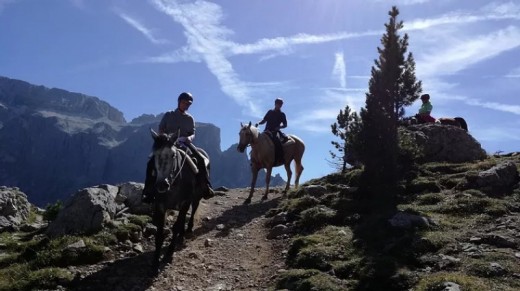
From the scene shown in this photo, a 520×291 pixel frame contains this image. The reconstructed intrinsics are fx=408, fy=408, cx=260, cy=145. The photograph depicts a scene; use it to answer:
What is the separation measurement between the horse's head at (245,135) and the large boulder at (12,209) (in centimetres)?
1007

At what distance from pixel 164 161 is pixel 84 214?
4590 millimetres

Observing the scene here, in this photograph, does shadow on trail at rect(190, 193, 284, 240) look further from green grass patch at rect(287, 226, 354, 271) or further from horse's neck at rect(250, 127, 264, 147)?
green grass patch at rect(287, 226, 354, 271)

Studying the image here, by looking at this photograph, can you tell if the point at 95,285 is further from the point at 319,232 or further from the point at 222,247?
the point at 319,232

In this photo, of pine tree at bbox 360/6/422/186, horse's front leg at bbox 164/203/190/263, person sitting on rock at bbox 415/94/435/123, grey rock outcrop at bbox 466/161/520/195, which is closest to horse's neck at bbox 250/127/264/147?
pine tree at bbox 360/6/422/186

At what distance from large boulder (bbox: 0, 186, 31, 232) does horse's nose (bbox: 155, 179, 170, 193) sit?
8055 mm

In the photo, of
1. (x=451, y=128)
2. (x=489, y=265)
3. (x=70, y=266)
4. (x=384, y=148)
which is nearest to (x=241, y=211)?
(x=384, y=148)

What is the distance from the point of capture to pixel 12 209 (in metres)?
16.4

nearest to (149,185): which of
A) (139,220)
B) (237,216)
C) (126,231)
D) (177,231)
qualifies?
(177,231)

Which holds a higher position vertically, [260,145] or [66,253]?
[260,145]

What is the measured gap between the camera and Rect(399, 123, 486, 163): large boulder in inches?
918

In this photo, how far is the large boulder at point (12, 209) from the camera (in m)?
15.3

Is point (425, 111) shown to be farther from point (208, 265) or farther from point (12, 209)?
point (12, 209)

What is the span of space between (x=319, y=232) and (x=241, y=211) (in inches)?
239

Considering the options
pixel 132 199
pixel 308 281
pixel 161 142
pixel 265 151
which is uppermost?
pixel 265 151
